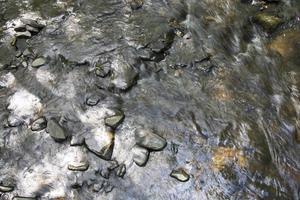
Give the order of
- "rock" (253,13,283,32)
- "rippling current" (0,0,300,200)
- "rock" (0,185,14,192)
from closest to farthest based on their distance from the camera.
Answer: "rock" (0,185,14,192) < "rippling current" (0,0,300,200) < "rock" (253,13,283,32)

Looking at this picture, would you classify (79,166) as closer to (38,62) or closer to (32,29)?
(38,62)

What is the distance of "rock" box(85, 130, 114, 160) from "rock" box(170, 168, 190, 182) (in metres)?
0.91

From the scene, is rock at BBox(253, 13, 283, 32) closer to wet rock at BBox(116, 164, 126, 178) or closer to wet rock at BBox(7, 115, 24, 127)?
wet rock at BBox(116, 164, 126, 178)

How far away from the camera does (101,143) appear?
17.3 ft

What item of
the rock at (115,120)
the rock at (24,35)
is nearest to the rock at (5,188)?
the rock at (115,120)

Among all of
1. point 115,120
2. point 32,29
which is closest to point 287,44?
point 115,120

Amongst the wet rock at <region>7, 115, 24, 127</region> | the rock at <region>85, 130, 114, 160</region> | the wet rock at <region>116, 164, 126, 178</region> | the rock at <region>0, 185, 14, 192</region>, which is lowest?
the rock at <region>0, 185, 14, 192</region>

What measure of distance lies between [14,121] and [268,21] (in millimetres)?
4766

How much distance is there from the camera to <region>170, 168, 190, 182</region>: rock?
4.96m

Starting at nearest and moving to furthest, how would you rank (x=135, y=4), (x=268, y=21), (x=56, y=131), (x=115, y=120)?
(x=56, y=131) → (x=115, y=120) → (x=268, y=21) → (x=135, y=4)

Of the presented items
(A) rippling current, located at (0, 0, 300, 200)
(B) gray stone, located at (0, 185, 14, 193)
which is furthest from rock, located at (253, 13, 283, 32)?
(B) gray stone, located at (0, 185, 14, 193)

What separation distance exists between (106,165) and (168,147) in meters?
0.89

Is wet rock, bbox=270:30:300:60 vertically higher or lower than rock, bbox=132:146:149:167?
higher

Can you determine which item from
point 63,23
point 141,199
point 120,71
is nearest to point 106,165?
point 141,199
